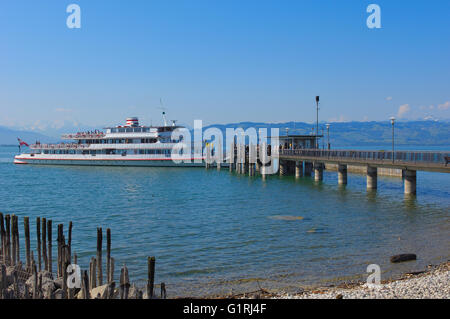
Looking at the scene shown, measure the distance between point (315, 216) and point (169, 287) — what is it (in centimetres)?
1485

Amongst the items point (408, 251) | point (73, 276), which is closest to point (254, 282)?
point (73, 276)

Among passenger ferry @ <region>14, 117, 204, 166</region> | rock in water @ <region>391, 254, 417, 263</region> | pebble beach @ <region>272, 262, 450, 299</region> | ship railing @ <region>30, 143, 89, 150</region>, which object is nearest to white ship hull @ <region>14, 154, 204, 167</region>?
passenger ferry @ <region>14, 117, 204, 166</region>

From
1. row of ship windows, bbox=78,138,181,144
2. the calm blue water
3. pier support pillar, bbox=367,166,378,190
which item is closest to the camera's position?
the calm blue water

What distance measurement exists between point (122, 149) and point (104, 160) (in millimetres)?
3915

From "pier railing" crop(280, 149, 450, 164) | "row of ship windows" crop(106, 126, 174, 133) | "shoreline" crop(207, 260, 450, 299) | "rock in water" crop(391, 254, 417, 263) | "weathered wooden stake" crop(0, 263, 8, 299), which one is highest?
"row of ship windows" crop(106, 126, 174, 133)

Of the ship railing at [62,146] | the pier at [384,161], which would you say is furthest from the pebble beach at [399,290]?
the ship railing at [62,146]

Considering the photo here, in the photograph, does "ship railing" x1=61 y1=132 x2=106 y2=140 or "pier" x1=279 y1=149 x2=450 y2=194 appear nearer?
"pier" x1=279 y1=149 x2=450 y2=194

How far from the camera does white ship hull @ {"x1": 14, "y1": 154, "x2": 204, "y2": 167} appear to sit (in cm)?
7338

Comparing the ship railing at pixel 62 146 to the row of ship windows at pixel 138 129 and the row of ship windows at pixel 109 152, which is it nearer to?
the row of ship windows at pixel 109 152

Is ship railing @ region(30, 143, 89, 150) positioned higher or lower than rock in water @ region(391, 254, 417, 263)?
higher

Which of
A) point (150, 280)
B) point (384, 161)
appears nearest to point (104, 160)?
point (384, 161)

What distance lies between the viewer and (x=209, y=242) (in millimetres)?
20594

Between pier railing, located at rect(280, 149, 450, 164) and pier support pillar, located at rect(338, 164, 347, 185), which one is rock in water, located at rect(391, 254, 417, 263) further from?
pier support pillar, located at rect(338, 164, 347, 185)

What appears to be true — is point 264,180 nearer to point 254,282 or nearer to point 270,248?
point 270,248
